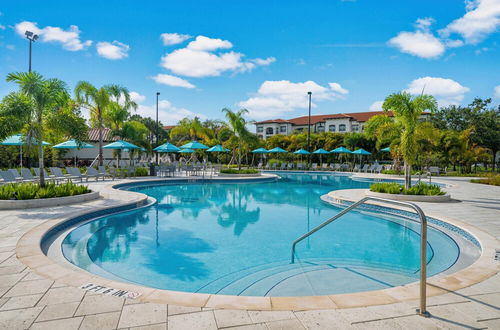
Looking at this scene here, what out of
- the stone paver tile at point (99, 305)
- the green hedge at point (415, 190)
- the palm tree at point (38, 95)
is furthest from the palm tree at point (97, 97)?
the stone paver tile at point (99, 305)

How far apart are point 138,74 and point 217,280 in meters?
17.5

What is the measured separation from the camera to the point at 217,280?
15.2 feet

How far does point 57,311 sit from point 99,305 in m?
0.35

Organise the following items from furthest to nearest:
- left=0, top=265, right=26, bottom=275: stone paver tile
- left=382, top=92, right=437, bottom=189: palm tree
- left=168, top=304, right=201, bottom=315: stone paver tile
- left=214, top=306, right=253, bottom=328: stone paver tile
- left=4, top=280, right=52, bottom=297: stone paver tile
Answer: left=382, top=92, right=437, bottom=189: palm tree < left=0, top=265, right=26, bottom=275: stone paver tile < left=4, top=280, right=52, bottom=297: stone paver tile < left=168, top=304, right=201, bottom=315: stone paver tile < left=214, top=306, right=253, bottom=328: stone paver tile

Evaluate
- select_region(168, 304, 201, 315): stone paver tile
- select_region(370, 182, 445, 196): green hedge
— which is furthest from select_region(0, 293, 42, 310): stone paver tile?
select_region(370, 182, 445, 196): green hedge

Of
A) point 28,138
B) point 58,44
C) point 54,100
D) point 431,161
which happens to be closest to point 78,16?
point 58,44

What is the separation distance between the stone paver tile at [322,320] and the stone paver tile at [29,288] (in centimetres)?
278

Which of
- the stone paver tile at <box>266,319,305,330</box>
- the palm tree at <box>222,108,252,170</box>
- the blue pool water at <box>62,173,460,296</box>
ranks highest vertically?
the palm tree at <box>222,108,252,170</box>

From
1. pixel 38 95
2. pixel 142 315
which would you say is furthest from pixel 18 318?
pixel 38 95

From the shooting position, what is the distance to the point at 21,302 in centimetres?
292

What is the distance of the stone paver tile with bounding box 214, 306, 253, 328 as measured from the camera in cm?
257

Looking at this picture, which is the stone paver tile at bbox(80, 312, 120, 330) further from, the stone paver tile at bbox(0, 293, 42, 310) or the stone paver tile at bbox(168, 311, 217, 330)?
the stone paver tile at bbox(0, 293, 42, 310)

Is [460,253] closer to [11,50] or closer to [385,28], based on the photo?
[385,28]

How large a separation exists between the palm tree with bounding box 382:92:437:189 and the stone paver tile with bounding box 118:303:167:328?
34.0ft
